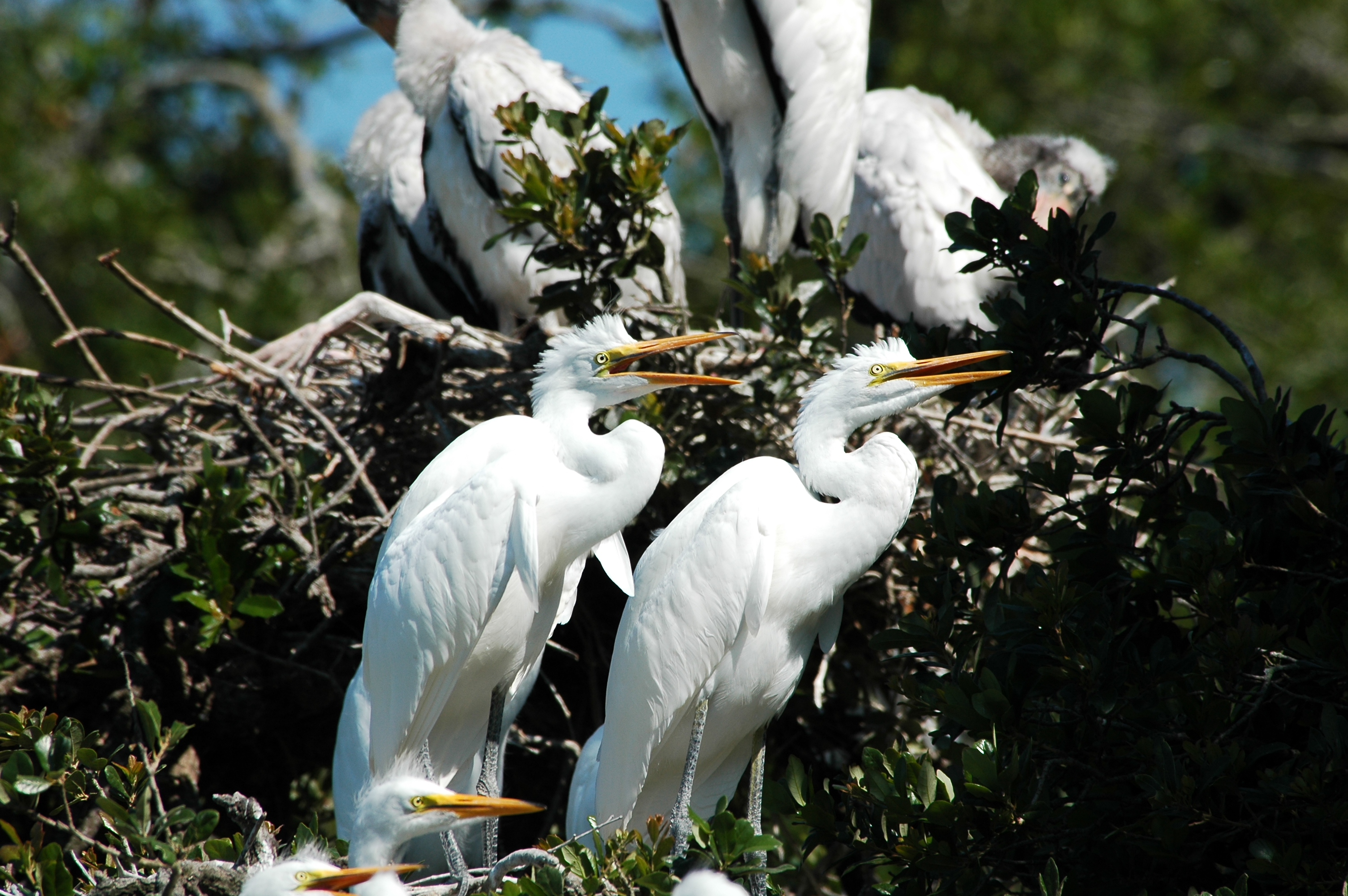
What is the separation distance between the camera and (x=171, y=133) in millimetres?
8109

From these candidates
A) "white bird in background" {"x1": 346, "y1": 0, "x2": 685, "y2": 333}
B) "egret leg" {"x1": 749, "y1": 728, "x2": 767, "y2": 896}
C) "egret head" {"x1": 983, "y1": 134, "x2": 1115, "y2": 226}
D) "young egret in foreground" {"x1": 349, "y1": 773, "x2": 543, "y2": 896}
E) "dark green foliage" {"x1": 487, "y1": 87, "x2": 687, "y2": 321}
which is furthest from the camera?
"egret head" {"x1": 983, "y1": 134, "x2": 1115, "y2": 226}

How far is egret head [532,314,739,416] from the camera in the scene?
2533 millimetres

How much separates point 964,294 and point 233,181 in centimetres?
572

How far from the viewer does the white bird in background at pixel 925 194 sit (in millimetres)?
4293

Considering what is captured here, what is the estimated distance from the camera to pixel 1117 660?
2143mm

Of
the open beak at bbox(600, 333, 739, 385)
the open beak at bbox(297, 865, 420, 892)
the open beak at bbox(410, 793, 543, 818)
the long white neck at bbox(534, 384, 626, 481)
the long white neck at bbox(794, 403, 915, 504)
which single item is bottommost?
the open beak at bbox(297, 865, 420, 892)

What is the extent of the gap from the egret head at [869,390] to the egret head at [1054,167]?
244 cm

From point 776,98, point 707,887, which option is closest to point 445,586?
point 707,887

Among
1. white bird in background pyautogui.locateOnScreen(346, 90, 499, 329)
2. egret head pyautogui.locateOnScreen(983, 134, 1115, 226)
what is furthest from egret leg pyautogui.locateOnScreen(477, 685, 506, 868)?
egret head pyautogui.locateOnScreen(983, 134, 1115, 226)

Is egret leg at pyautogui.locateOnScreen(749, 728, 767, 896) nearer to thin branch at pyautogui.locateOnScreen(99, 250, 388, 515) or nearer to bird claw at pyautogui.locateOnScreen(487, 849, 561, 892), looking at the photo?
bird claw at pyautogui.locateOnScreen(487, 849, 561, 892)

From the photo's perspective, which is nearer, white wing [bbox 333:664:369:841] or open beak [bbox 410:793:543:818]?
open beak [bbox 410:793:543:818]

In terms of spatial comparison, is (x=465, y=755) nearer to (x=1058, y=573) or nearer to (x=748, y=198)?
(x=1058, y=573)

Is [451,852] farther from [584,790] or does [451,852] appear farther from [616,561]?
[616,561]

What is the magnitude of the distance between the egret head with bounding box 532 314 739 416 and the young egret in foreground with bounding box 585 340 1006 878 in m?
0.27
